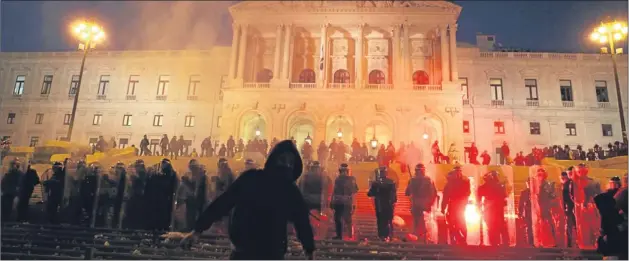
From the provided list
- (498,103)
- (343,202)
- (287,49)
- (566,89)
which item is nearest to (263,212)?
(343,202)

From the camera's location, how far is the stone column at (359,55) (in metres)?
31.8

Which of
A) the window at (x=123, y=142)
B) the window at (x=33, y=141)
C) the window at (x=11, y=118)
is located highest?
the window at (x=11, y=118)

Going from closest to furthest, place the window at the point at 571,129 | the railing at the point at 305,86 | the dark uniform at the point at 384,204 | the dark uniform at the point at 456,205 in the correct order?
the dark uniform at the point at 456,205, the dark uniform at the point at 384,204, the railing at the point at 305,86, the window at the point at 571,129

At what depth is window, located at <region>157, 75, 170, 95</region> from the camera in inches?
1470

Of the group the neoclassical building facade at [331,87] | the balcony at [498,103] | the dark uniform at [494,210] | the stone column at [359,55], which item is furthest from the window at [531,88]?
the dark uniform at [494,210]

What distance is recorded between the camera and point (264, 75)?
3572cm

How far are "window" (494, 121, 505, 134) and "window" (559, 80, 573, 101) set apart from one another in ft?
19.3

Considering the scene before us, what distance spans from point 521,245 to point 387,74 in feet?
89.8

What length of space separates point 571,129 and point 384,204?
31985mm

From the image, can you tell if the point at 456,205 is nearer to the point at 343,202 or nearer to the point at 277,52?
the point at 343,202

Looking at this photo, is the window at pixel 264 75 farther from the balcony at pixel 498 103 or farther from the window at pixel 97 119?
the balcony at pixel 498 103

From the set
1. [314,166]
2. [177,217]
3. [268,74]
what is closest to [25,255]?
[177,217]

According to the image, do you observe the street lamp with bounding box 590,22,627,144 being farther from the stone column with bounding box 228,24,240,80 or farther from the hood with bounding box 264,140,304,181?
the stone column with bounding box 228,24,240,80

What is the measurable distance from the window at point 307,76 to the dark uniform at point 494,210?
89.2ft
